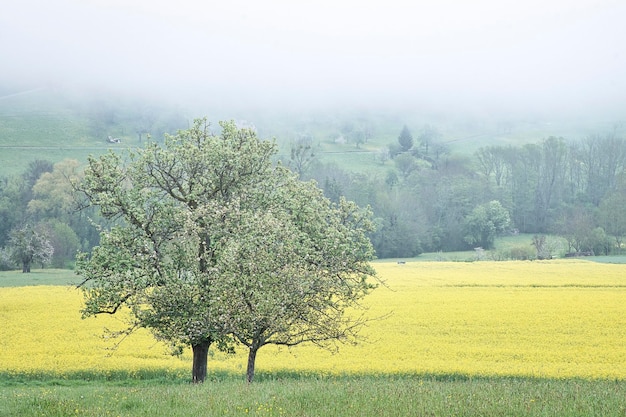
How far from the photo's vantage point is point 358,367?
24.2 meters

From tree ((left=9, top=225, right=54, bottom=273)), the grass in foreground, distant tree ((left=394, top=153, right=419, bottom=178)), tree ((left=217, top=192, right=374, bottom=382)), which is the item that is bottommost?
tree ((left=9, top=225, right=54, bottom=273))

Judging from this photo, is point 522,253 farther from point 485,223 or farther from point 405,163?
point 405,163

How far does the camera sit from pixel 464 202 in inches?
4582

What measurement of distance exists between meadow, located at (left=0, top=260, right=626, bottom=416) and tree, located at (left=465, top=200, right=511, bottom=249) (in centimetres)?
5559

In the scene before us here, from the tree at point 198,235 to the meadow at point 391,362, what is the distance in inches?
92.9

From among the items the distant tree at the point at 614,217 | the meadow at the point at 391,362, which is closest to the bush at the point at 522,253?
the distant tree at the point at 614,217

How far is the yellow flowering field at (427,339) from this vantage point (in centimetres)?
2458

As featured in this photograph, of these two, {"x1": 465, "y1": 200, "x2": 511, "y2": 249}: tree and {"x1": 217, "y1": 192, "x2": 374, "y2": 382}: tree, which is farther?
{"x1": 465, "y1": 200, "x2": 511, "y2": 249}: tree

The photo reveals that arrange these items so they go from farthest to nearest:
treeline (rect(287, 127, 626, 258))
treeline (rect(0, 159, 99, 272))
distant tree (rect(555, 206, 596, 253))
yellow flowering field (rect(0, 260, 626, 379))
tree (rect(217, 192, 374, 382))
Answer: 1. treeline (rect(287, 127, 626, 258))
2. distant tree (rect(555, 206, 596, 253))
3. treeline (rect(0, 159, 99, 272))
4. yellow flowering field (rect(0, 260, 626, 379))
5. tree (rect(217, 192, 374, 382))

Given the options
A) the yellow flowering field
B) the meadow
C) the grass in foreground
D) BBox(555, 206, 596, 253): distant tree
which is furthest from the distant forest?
the grass in foreground

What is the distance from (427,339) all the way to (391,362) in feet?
17.8

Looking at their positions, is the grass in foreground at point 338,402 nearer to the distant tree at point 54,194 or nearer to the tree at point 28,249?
the tree at point 28,249

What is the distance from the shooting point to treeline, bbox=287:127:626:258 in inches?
4122

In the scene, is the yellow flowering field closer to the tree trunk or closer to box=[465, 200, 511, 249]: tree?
the tree trunk
